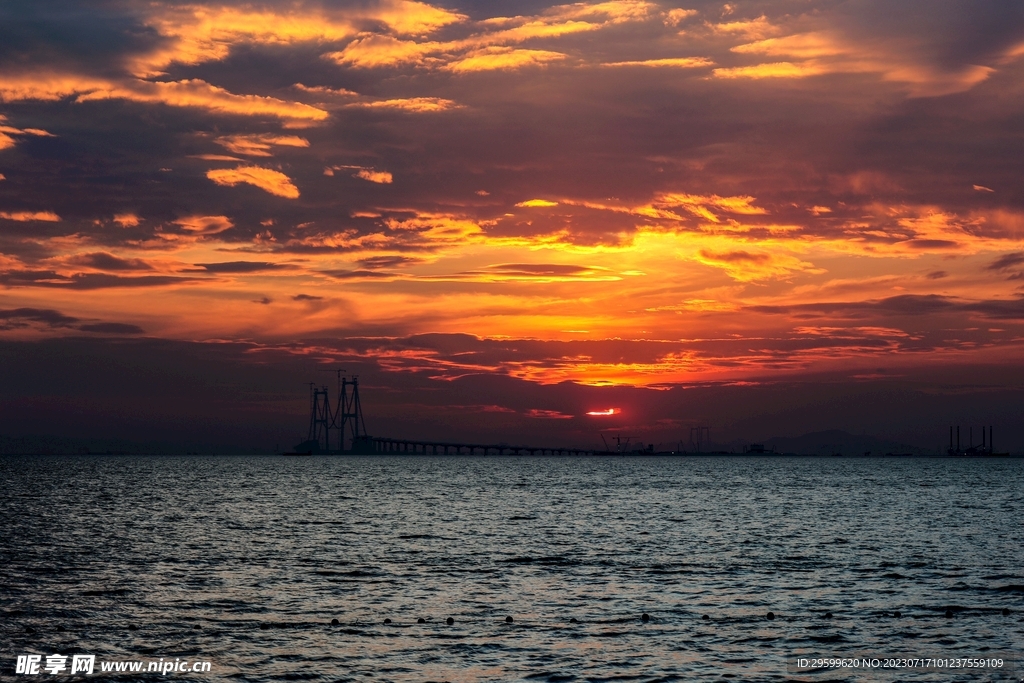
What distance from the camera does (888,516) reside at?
12181 cm

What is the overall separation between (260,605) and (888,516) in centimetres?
9441

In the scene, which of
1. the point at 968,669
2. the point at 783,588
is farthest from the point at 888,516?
the point at 968,669

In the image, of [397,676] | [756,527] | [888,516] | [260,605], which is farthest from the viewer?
[888,516]

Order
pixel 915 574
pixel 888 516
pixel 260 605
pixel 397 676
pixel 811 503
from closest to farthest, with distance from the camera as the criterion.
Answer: pixel 397 676, pixel 260 605, pixel 915 574, pixel 888 516, pixel 811 503

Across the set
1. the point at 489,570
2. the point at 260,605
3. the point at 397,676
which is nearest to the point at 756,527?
the point at 489,570

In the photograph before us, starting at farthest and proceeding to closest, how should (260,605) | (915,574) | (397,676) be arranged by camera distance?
(915,574) < (260,605) < (397,676)

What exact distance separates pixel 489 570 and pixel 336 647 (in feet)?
85.6

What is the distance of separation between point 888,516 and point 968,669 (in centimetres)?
9003

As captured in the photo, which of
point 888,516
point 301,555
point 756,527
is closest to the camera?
point 301,555

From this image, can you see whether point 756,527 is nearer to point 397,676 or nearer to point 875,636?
point 875,636

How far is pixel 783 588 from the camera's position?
57188 millimetres

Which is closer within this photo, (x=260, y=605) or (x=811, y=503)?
(x=260, y=605)

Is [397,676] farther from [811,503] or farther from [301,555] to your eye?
[811,503]

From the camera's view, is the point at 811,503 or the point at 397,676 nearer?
the point at 397,676
